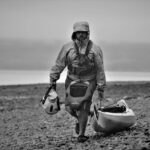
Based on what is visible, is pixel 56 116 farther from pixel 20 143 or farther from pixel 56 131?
pixel 20 143

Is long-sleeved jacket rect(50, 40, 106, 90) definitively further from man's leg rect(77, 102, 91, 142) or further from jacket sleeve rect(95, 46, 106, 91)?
man's leg rect(77, 102, 91, 142)

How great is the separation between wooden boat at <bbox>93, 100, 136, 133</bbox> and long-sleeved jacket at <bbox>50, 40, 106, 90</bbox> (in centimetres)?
61

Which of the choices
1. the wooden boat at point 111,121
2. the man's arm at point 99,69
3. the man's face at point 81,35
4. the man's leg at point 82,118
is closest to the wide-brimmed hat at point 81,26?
the man's face at point 81,35

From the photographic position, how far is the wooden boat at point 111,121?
10500 millimetres

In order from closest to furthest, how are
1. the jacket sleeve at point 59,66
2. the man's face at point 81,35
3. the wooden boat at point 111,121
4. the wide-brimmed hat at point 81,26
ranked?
the wide-brimmed hat at point 81,26 < the man's face at point 81,35 < the jacket sleeve at point 59,66 < the wooden boat at point 111,121

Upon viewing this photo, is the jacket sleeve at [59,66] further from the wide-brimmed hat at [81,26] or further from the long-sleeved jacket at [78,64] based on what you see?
the wide-brimmed hat at [81,26]

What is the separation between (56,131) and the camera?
1470 centimetres

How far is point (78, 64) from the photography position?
406 inches

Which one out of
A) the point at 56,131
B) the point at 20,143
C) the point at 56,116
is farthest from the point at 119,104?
the point at 56,116

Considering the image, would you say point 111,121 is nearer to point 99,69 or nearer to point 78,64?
point 99,69

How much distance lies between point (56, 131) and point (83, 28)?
5.31 m

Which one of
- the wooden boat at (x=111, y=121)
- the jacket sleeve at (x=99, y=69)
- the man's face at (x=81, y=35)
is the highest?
the man's face at (x=81, y=35)

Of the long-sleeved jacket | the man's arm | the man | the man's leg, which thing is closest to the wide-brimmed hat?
the man

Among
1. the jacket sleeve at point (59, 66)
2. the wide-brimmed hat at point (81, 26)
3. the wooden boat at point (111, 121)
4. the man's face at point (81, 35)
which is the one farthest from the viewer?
the wooden boat at point (111, 121)
